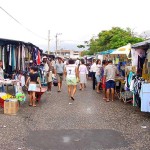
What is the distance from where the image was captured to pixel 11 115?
9469 mm

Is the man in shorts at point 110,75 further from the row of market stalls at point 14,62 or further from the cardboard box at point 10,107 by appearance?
the cardboard box at point 10,107

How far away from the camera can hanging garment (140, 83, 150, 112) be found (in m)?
8.87

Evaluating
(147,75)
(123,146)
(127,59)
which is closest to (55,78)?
(127,59)

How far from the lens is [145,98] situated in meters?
8.92

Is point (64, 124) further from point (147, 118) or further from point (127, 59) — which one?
point (127, 59)

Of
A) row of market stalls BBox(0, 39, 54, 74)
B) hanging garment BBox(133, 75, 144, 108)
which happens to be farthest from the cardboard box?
hanging garment BBox(133, 75, 144, 108)

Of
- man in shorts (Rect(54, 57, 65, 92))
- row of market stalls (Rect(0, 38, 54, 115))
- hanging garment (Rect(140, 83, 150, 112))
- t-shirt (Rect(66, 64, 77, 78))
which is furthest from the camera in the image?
man in shorts (Rect(54, 57, 65, 92))

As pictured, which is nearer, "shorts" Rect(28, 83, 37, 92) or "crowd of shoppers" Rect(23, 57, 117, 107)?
"shorts" Rect(28, 83, 37, 92)

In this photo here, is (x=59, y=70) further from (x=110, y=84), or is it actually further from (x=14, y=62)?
(x=110, y=84)

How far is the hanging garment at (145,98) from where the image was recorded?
887 centimetres

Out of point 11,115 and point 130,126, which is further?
point 11,115

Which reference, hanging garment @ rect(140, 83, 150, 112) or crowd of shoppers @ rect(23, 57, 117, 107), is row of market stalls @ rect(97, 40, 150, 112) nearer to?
hanging garment @ rect(140, 83, 150, 112)

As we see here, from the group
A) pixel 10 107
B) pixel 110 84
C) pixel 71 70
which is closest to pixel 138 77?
pixel 110 84

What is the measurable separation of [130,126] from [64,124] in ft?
5.88
